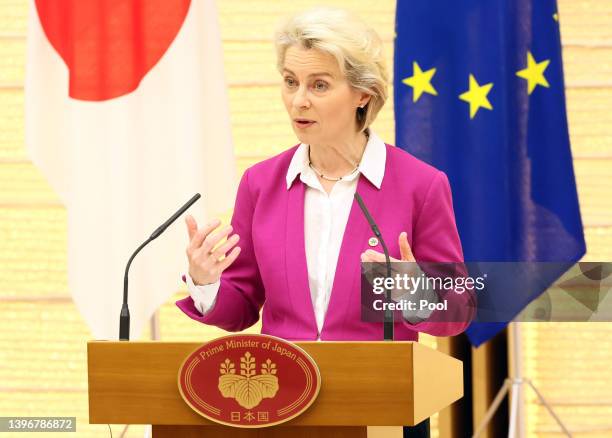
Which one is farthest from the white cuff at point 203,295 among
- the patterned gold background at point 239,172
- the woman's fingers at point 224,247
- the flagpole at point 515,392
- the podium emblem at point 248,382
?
the patterned gold background at point 239,172

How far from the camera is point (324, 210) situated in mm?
2348

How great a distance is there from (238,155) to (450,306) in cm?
220

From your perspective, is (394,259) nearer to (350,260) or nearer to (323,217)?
(350,260)

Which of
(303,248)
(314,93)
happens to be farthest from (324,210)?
(314,93)

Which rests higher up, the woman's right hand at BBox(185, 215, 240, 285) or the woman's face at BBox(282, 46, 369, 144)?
the woman's face at BBox(282, 46, 369, 144)

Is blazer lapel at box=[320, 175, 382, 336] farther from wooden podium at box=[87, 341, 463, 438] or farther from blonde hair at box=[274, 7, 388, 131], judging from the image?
wooden podium at box=[87, 341, 463, 438]

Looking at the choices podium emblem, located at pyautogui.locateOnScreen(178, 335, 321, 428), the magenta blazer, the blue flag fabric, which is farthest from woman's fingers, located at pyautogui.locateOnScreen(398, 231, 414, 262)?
the blue flag fabric

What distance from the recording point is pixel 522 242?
3.71m

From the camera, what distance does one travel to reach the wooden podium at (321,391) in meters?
1.61

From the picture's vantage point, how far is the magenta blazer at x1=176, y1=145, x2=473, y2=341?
7.22 feet

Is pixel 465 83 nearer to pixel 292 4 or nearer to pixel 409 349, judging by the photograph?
pixel 292 4

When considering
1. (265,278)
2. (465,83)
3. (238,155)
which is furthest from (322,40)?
(238,155)

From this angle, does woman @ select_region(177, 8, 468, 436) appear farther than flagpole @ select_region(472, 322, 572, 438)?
No

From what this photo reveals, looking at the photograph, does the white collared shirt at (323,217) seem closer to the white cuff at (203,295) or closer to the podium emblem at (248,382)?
the white cuff at (203,295)
